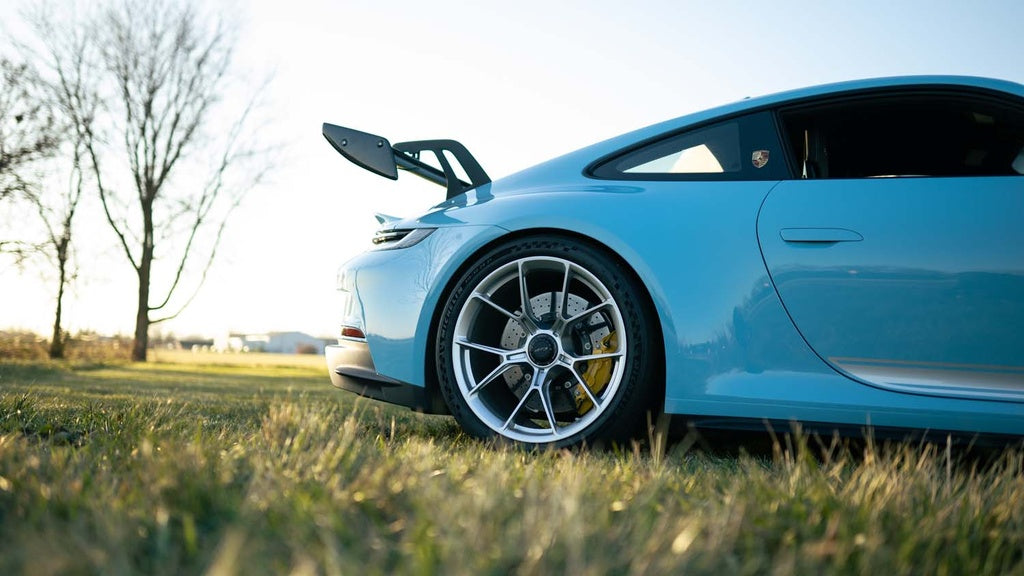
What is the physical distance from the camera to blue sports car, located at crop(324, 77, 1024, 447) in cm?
250

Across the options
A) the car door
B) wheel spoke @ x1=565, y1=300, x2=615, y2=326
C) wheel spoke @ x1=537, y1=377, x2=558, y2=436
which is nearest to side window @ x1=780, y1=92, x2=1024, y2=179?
the car door

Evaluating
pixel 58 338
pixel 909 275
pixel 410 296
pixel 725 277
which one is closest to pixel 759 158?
pixel 725 277

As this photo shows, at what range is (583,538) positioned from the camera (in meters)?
1.21

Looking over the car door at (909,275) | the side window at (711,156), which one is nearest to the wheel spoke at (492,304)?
the side window at (711,156)

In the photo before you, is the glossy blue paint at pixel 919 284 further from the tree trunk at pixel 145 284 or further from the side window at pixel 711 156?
the tree trunk at pixel 145 284

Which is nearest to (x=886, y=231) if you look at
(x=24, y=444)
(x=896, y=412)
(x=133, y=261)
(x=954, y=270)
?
(x=954, y=270)

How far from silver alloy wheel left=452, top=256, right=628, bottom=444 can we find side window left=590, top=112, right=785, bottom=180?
501 mm

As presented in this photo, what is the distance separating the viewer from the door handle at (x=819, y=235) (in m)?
2.58

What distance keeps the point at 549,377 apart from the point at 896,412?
1.18m

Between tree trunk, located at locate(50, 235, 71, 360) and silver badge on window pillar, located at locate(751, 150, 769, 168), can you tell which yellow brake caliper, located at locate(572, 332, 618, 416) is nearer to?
silver badge on window pillar, located at locate(751, 150, 769, 168)

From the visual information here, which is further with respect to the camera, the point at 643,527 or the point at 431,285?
the point at 431,285

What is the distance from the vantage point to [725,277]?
2668 millimetres

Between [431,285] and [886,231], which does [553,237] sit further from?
[886,231]

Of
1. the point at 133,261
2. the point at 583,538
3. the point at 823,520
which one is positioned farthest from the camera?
the point at 133,261
